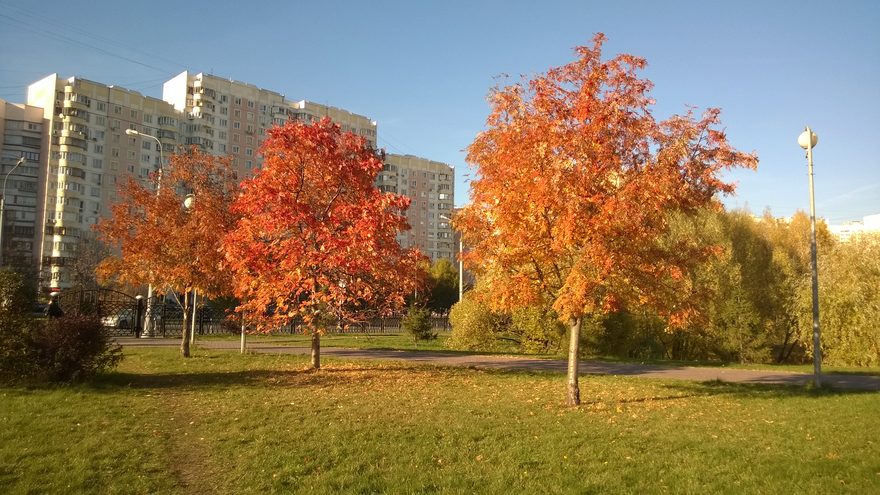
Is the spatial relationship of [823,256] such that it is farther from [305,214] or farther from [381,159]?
[305,214]

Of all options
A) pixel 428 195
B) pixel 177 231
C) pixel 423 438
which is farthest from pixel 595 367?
pixel 428 195

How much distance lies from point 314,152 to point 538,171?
18.3 feet

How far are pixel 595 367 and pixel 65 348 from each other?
1306 cm

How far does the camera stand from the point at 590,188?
398 inches

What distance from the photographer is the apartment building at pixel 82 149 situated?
64.9m

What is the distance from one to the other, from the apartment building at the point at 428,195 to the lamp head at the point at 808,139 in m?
95.4

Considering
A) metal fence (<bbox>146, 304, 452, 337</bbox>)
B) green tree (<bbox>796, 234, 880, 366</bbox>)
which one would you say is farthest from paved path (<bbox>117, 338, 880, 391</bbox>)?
green tree (<bbox>796, 234, 880, 366</bbox>)

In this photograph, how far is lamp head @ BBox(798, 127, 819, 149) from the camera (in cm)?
1415

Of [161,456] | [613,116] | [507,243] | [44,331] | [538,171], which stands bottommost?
[161,456]

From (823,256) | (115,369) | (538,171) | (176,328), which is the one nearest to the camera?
(538,171)

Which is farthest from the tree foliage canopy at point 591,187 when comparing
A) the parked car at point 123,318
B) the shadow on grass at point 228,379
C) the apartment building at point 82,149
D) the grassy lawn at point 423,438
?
the apartment building at point 82,149

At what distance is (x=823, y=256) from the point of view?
25500 millimetres

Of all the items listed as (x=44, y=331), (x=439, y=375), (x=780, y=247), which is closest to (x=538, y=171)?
(x=439, y=375)

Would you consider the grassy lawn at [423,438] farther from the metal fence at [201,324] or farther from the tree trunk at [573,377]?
the metal fence at [201,324]
